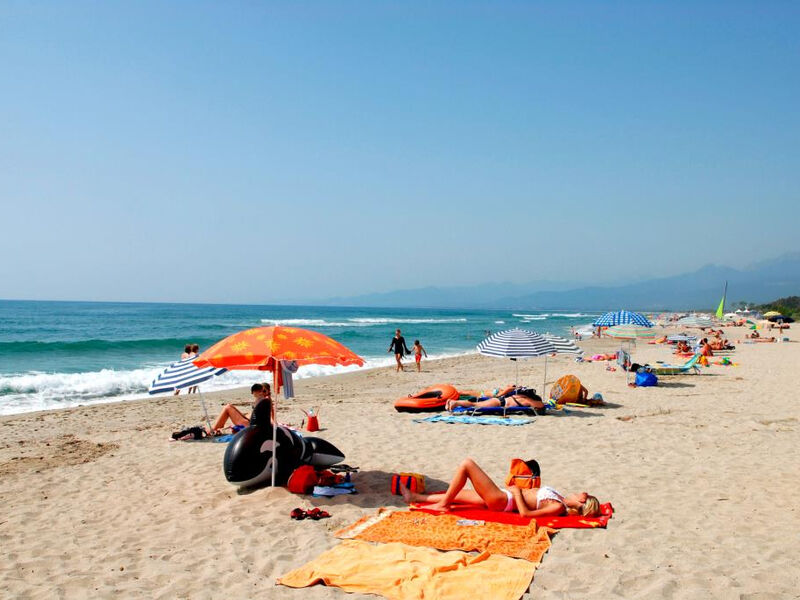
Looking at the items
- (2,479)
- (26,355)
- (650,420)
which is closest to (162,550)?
(2,479)

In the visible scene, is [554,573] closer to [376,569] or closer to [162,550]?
[376,569]

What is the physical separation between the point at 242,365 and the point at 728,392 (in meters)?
13.0

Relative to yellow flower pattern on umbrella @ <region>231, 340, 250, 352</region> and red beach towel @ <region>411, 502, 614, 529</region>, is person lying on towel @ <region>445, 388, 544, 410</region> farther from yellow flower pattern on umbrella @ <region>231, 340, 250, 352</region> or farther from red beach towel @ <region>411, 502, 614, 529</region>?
yellow flower pattern on umbrella @ <region>231, 340, 250, 352</region>

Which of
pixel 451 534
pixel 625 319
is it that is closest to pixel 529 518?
pixel 451 534

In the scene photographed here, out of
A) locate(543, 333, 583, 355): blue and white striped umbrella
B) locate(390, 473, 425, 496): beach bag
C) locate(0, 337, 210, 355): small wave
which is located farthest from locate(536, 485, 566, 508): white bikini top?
locate(0, 337, 210, 355): small wave

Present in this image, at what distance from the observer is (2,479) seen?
7.50 m

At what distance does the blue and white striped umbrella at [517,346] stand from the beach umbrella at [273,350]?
5.30 m

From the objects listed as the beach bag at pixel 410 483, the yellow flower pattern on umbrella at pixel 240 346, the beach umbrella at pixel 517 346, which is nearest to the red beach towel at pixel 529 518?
the beach bag at pixel 410 483

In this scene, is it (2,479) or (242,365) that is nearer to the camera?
(242,365)

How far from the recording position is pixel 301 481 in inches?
256

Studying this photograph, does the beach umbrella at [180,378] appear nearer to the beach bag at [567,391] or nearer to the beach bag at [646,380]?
the beach bag at [567,391]

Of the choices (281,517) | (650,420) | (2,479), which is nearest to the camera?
(281,517)

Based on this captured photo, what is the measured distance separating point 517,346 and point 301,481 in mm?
5859

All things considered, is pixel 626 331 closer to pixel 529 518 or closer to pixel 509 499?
pixel 509 499
